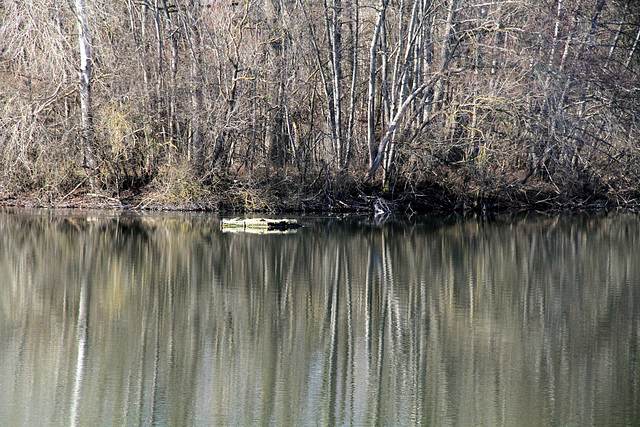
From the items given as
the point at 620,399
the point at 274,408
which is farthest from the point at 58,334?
the point at 620,399

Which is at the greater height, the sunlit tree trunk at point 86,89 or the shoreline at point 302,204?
the sunlit tree trunk at point 86,89

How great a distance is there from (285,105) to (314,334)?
17005 mm

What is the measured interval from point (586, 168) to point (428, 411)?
2235 centimetres

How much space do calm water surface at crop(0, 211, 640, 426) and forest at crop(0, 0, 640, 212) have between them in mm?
8231

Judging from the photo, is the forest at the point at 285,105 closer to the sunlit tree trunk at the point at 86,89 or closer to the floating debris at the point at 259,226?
the sunlit tree trunk at the point at 86,89

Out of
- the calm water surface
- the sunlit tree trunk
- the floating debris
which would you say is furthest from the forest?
Result: the calm water surface

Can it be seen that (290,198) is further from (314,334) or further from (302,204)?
(314,334)

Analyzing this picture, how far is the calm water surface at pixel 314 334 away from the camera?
262 inches

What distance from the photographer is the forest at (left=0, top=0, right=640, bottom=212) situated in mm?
24094

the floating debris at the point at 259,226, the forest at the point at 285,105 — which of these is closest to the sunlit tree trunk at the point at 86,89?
the forest at the point at 285,105

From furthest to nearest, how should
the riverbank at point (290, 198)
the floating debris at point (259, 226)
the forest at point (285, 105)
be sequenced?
the riverbank at point (290, 198) < the forest at point (285, 105) < the floating debris at point (259, 226)

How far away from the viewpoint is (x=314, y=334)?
8.96 m

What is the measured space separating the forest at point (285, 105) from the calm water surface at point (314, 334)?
8.23 m

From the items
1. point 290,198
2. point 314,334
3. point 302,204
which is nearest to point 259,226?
point 290,198
